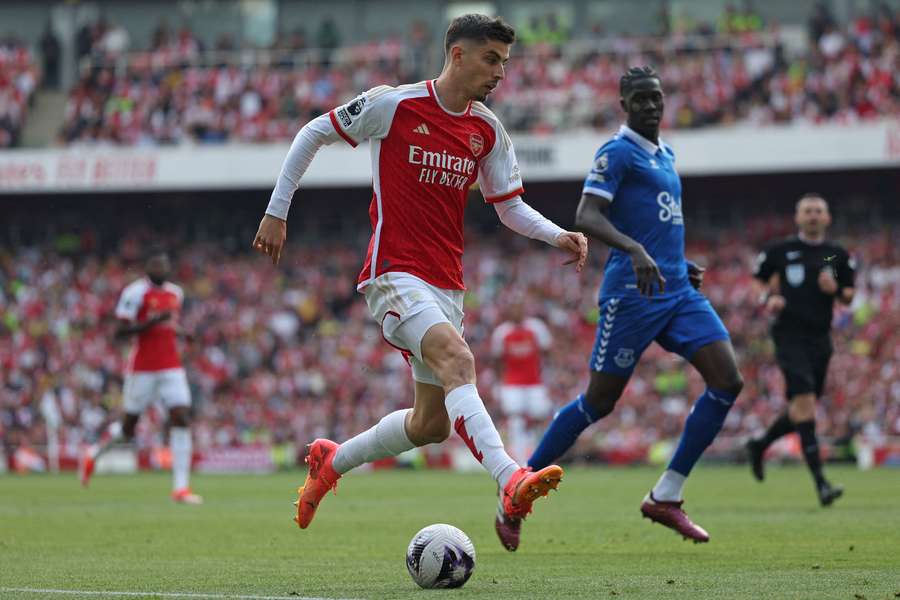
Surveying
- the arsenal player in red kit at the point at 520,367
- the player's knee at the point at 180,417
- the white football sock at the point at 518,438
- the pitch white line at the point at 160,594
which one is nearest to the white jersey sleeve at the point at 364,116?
the pitch white line at the point at 160,594

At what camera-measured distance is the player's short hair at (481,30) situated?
279 inches

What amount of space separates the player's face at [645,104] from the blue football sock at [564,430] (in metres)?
1.74

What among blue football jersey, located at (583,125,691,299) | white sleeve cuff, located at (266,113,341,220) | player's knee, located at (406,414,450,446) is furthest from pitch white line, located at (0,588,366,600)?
blue football jersey, located at (583,125,691,299)

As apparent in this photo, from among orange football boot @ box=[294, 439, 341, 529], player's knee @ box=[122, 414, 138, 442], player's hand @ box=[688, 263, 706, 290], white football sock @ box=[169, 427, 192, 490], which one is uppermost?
player's hand @ box=[688, 263, 706, 290]

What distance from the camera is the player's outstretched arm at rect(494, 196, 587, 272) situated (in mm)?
7211

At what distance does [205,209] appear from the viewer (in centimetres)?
3569

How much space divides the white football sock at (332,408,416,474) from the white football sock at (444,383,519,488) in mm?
742

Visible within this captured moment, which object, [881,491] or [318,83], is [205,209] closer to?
[318,83]

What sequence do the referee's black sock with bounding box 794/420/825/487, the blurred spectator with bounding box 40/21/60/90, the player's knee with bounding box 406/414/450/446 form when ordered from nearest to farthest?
the player's knee with bounding box 406/414/450/446 → the referee's black sock with bounding box 794/420/825/487 → the blurred spectator with bounding box 40/21/60/90

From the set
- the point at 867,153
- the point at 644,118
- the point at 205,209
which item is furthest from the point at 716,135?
the point at 644,118

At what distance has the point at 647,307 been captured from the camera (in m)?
8.84

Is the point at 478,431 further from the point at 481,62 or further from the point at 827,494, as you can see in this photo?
the point at 827,494

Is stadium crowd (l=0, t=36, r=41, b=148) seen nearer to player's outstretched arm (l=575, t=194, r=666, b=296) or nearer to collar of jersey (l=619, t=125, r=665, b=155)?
collar of jersey (l=619, t=125, r=665, b=155)

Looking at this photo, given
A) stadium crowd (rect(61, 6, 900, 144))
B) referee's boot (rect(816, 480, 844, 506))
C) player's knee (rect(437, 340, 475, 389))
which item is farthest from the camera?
stadium crowd (rect(61, 6, 900, 144))
